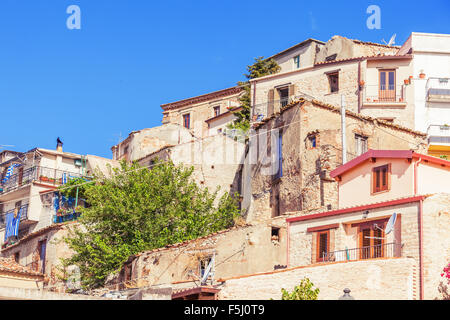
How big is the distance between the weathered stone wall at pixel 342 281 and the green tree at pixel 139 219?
12.1 metres

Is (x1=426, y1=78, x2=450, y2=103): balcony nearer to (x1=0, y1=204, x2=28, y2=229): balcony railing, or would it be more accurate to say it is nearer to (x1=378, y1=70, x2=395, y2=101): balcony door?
(x1=378, y1=70, x2=395, y2=101): balcony door

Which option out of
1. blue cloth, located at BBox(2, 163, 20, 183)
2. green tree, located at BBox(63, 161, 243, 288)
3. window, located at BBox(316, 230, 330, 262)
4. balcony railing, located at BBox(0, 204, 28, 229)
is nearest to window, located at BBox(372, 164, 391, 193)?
window, located at BBox(316, 230, 330, 262)

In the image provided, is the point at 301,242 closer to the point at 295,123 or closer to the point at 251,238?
the point at 251,238

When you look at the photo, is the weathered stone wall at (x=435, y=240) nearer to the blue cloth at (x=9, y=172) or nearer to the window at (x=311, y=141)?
the window at (x=311, y=141)

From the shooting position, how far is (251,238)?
3422 centimetres

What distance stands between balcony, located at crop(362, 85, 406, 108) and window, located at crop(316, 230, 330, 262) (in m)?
20.2

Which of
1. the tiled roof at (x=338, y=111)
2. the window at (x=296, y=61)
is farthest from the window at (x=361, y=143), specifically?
the window at (x=296, y=61)

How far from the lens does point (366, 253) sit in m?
28.4

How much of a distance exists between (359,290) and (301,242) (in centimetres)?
481

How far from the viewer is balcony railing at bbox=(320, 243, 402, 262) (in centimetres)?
2739

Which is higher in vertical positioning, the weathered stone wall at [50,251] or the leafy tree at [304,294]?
the weathered stone wall at [50,251]

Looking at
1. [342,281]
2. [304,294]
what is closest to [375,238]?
[342,281]

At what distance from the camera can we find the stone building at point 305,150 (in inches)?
1563
